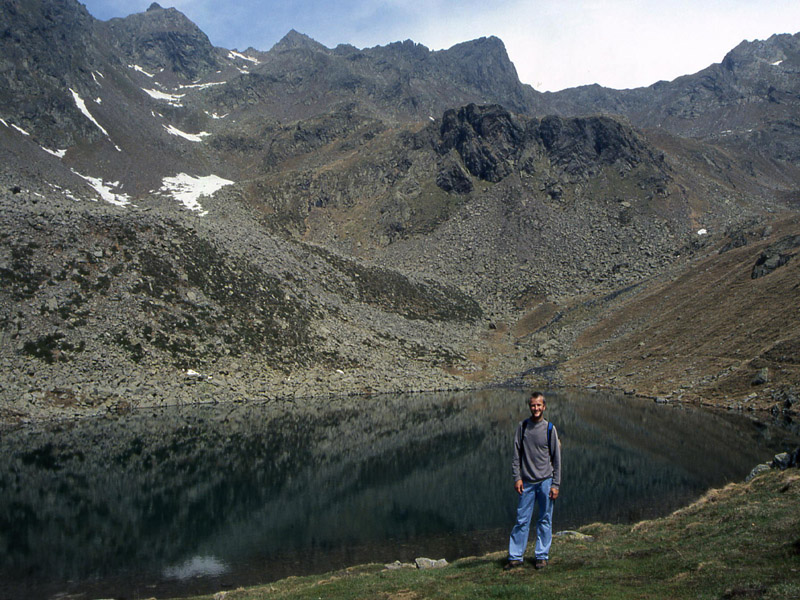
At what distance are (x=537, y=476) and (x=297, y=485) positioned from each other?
91.6 ft

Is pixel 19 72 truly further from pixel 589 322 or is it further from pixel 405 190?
pixel 589 322

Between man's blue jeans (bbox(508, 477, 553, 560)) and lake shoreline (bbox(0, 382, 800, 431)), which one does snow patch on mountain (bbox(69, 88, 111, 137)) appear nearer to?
lake shoreline (bbox(0, 382, 800, 431))

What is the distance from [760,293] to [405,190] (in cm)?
10126

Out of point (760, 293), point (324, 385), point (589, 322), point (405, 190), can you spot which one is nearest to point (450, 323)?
point (589, 322)

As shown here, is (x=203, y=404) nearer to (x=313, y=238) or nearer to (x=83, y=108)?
(x=313, y=238)

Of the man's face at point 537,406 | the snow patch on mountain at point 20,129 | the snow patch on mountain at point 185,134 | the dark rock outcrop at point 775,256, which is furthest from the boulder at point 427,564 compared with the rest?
the snow patch on mountain at point 185,134

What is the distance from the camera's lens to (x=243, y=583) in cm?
2239

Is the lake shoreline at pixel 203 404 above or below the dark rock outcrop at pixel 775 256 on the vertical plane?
below

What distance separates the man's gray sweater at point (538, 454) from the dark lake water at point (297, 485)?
12.2m

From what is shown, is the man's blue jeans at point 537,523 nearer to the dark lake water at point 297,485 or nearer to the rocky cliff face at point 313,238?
the dark lake water at point 297,485

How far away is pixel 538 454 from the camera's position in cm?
1466

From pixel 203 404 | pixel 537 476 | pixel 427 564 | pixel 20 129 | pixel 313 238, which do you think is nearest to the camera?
pixel 537 476

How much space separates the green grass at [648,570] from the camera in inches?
460

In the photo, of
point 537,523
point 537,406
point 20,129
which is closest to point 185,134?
point 20,129
